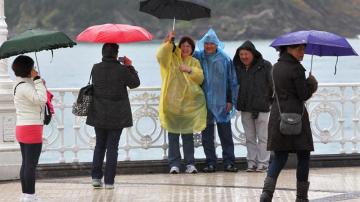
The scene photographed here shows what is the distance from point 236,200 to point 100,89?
5.64 feet

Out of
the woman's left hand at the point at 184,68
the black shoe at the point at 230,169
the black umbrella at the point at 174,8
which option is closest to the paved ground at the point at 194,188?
the black shoe at the point at 230,169

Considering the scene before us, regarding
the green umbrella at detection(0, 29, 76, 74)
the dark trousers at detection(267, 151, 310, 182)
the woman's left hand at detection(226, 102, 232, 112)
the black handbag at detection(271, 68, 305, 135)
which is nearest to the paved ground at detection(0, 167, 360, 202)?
the woman's left hand at detection(226, 102, 232, 112)

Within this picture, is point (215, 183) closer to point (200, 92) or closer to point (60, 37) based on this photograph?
point (200, 92)

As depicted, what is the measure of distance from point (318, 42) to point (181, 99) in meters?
2.79

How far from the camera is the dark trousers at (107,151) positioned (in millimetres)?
9375

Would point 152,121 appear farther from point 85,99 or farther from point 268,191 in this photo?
point 268,191

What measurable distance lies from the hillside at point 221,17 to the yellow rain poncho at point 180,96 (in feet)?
114

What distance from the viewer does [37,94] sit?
26.6ft

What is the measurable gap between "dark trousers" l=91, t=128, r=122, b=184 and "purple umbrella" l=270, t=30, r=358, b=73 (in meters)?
2.03

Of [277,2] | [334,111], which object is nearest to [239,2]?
[277,2]

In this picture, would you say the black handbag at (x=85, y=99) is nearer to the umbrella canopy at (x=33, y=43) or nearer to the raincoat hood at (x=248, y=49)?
the umbrella canopy at (x=33, y=43)

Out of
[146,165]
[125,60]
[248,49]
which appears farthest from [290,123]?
[146,165]

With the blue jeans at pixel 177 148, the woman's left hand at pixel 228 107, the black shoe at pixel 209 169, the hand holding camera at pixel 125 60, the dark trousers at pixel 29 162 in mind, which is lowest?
the black shoe at pixel 209 169

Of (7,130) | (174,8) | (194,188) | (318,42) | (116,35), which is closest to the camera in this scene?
(318,42)
